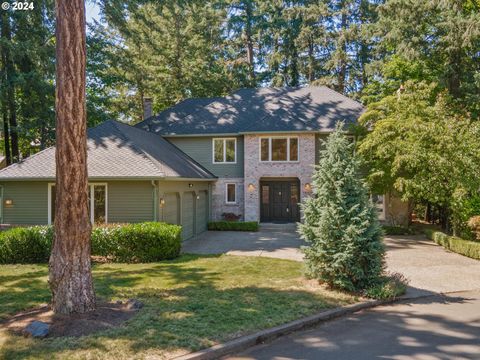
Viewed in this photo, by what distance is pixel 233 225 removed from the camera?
2048 cm

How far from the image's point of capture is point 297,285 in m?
9.15

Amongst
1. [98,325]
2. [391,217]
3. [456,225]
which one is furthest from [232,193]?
[98,325]

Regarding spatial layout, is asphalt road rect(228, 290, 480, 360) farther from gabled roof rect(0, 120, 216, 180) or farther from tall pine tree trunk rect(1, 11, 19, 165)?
tall pine tree trunk rect(1, 11, 19, 165)

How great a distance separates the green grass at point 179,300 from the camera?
5.46m

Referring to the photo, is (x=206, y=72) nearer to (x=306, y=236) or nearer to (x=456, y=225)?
(x=456, y=225)

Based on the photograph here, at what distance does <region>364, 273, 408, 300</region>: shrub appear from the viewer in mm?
8328

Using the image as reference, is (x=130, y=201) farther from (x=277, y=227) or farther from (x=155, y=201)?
(x=277, y=227)

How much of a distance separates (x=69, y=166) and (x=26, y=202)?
10.4 m

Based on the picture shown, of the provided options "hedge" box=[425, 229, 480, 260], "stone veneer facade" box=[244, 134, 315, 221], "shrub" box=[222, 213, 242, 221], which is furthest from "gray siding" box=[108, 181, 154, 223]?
"hedge" box=[425, 229, 480, 260]

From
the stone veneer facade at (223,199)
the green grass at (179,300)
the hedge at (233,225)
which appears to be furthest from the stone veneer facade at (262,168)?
the green grass at (179,300)

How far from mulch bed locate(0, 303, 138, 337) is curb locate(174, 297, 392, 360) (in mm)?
1740

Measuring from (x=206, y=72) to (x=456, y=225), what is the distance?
22334 mm

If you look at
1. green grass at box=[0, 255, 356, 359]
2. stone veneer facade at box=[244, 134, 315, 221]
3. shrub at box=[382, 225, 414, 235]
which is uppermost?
stone veneer facade at box=[244, 134, 315, 221]

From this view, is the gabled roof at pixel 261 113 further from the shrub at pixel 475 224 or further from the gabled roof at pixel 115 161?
the shrub at pixel 475 224
